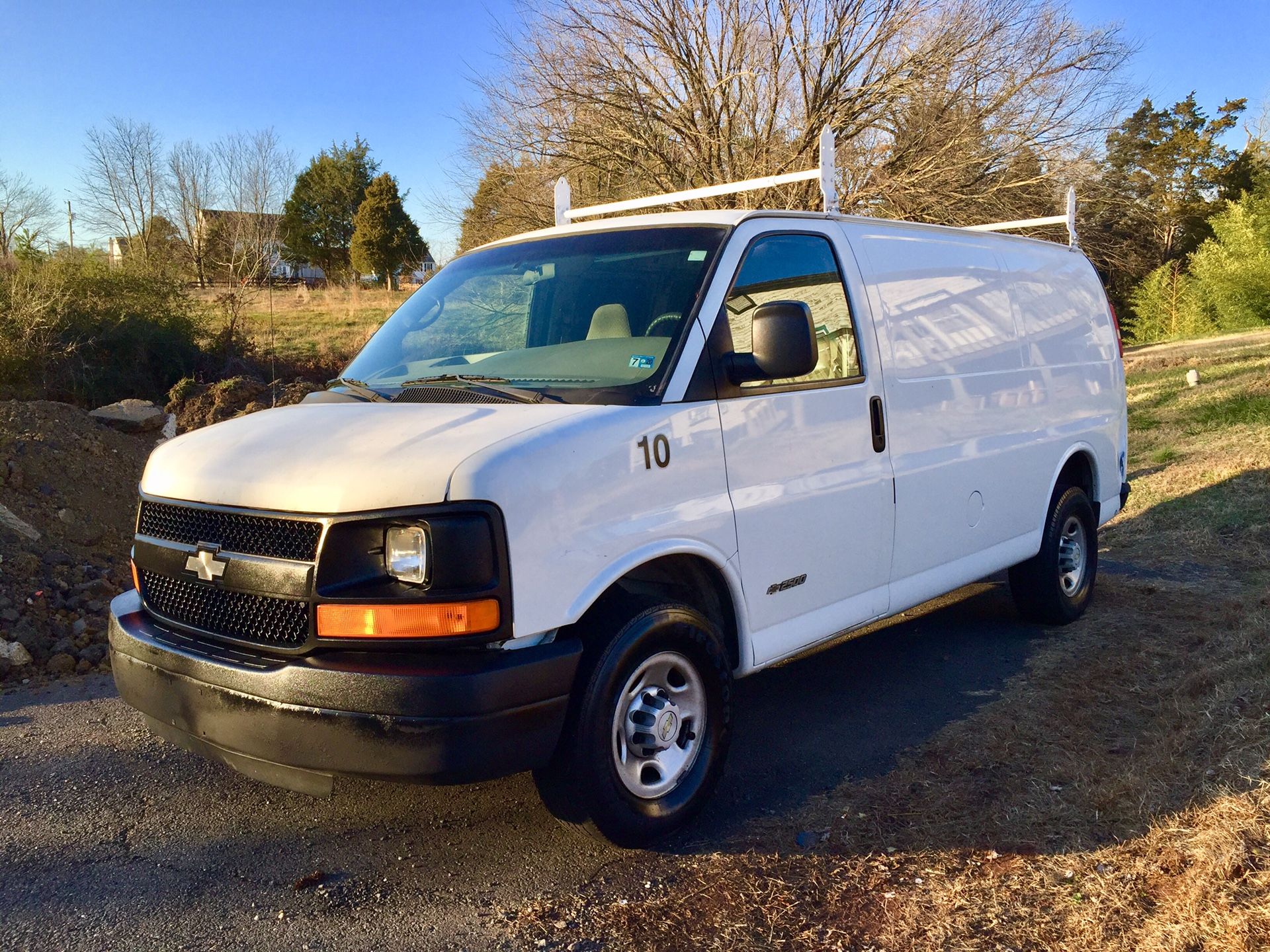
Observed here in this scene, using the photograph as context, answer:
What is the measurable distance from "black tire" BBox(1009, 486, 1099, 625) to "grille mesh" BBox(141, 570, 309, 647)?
434 centimetres

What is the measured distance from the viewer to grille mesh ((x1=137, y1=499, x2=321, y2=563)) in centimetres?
309

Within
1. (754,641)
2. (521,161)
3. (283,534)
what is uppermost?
(521,161)

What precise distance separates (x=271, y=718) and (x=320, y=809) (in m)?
1.03

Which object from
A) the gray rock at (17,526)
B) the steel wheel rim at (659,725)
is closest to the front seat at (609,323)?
the steel wheel rim at (659,725)

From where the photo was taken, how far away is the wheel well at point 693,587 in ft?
11.4

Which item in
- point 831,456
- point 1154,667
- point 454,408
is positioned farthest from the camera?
point 1154,667

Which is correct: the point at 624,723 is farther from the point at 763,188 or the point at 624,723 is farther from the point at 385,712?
the point at 763,188

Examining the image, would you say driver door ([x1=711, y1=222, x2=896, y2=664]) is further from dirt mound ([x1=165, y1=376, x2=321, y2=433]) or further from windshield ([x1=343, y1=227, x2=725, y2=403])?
dirt mound ([x1=165, y1=376, x2=321, y2=433])

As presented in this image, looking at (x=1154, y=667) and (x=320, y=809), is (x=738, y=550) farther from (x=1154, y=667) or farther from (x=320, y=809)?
(x=1154, y=667)

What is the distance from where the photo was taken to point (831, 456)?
165 inches

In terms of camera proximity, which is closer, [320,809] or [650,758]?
[650,758]

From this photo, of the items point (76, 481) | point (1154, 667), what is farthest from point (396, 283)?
point (1154, 667)

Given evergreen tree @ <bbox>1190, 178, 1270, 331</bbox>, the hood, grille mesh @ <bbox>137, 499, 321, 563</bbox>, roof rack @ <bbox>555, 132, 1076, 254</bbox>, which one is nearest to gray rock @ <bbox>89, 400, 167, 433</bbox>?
roof rack @ <bbox>555, 132, 1076, 254</bbox>

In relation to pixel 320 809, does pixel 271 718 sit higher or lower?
higher
